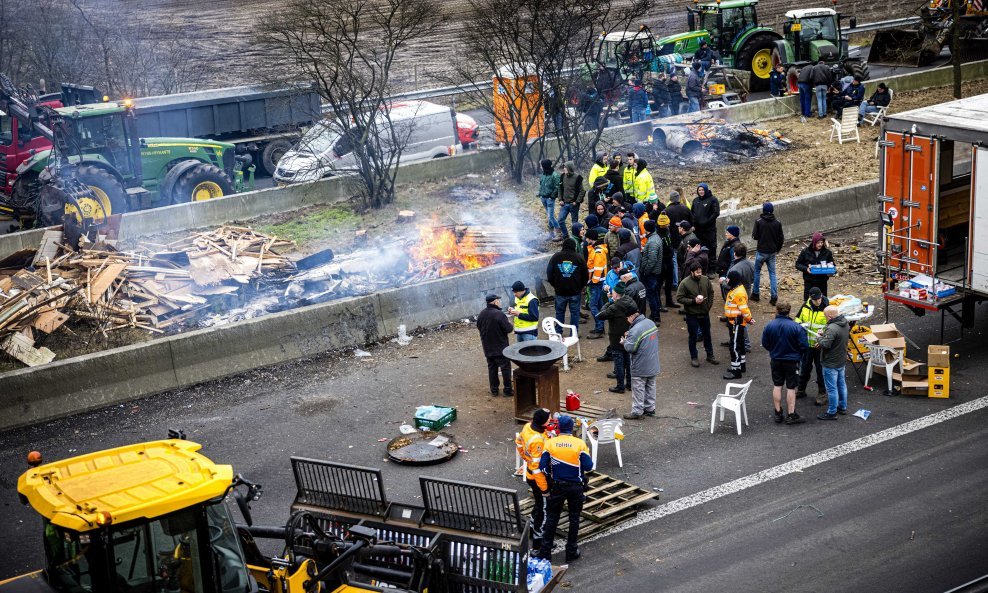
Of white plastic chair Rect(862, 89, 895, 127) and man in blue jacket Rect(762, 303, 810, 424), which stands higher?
white plastic chair Rect(862, 89, 895, 127)

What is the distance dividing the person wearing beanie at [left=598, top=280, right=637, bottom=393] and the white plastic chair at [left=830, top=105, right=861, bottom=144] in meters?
12.2

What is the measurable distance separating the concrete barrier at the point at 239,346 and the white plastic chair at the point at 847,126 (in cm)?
1034

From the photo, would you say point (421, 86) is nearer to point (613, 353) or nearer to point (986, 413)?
point (613, 353)

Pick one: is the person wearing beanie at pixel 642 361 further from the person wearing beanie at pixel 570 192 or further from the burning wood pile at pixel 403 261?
the person wearing beanie at pixel 570 192

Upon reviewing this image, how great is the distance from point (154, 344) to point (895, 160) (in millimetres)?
10375

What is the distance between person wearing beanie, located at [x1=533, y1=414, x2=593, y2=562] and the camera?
9211mm

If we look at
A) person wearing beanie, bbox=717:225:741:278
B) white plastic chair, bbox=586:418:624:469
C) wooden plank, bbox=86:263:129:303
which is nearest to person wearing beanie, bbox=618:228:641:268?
person wearing beanie, bbox=717:225:741:278

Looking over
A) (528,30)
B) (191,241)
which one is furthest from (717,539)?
(528,30)

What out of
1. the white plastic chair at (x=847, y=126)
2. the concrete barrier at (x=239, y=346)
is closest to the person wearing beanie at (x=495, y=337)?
the concrete barrier at (x=239, y=346)

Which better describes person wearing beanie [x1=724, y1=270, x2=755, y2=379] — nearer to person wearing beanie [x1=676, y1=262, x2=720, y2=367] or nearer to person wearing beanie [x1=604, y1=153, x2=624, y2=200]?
person wearing beanie [x1=676, y1=262, x2=720, y2=367]

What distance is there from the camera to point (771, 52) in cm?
3078

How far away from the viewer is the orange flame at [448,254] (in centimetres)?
1702

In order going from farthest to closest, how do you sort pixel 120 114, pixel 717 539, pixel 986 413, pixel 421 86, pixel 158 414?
pixel 421 86
pixel 120 114
pixel 158 414
pixel 986 413
pixel 717 539

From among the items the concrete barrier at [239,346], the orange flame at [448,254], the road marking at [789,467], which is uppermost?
the orange flame at [448,254]
